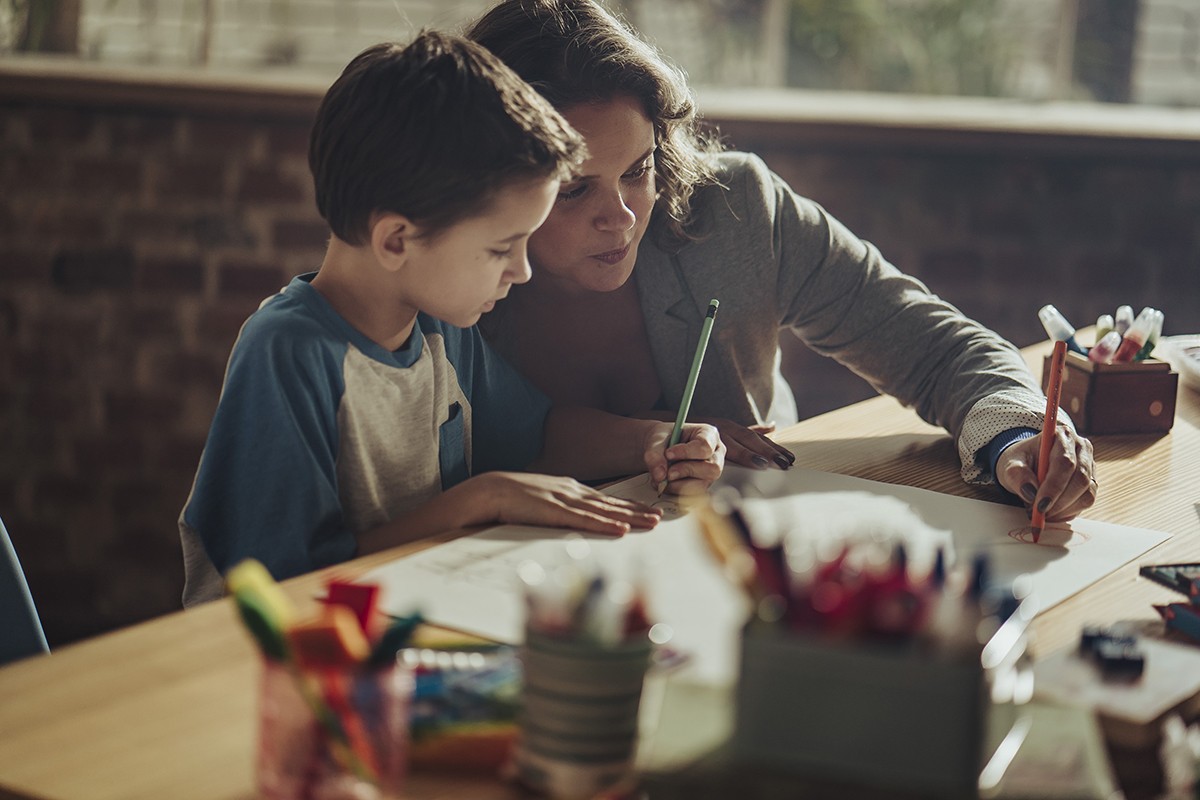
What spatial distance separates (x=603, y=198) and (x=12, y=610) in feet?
2.34

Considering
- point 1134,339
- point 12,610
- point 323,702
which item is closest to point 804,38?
point 1134,339

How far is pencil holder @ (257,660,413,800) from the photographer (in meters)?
0.64

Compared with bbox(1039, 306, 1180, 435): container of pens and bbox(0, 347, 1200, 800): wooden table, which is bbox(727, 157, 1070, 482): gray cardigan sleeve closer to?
bbox(1039, 306, 1180, 435): container of pens

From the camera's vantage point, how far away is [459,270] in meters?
1.22

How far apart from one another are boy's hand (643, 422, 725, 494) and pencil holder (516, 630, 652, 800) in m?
0.59

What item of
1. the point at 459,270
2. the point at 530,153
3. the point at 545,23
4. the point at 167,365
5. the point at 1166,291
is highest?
the point at 545,23

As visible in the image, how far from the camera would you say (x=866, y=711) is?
0.63 m

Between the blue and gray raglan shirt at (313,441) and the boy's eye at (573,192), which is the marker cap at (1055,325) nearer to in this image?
the boy's eye at (573,192)

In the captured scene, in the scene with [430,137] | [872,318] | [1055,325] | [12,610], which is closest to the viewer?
[12,610]

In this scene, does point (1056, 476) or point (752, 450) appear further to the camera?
point (752, 450)

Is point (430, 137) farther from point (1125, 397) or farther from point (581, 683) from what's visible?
point (1125, 397)

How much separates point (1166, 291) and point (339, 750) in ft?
8.92

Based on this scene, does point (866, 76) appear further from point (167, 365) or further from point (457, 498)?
point (457, 498)

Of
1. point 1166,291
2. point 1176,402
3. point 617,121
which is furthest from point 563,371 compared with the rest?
point 1166,291
